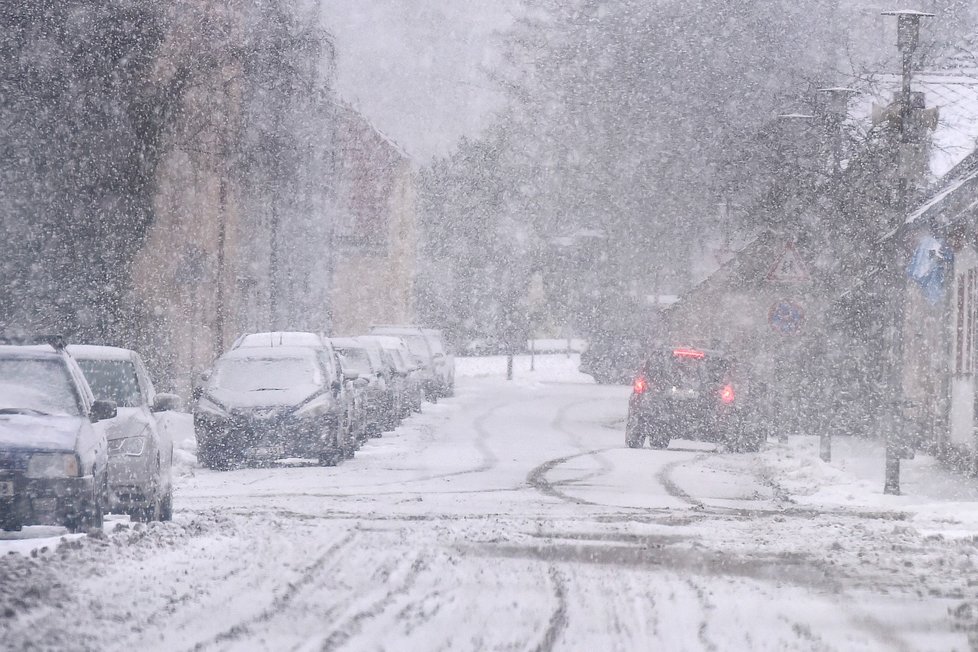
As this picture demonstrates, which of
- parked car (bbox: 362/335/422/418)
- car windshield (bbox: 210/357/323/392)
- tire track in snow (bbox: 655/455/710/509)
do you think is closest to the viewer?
tire track in snow (bbox: 655/455/710/509)

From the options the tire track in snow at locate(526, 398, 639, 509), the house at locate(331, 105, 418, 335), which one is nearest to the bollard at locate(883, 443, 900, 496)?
the tire track in snow at locate(526, 398, 639, 509)

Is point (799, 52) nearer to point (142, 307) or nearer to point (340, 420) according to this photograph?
point (142, 307)

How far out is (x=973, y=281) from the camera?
21250 mm

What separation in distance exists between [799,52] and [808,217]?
17.2m

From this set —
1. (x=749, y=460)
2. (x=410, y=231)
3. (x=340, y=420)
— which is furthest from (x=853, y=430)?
(x=410, y=231)

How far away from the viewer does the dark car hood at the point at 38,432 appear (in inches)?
404

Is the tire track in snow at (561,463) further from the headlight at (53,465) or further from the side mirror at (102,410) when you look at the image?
the headlight at (53,465)

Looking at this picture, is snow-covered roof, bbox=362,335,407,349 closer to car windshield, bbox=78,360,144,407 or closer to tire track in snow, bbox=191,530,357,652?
car windshield, bbox=78,360,144,407

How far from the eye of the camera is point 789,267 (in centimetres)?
2283

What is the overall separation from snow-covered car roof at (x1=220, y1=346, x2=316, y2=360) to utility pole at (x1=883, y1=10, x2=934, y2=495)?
773cm

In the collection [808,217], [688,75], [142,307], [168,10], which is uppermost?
[688,75]

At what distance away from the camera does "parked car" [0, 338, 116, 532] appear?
10.1 metres

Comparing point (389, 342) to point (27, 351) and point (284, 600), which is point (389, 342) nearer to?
point (27, 351)

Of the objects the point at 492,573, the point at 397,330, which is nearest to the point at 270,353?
the point at 492,573
